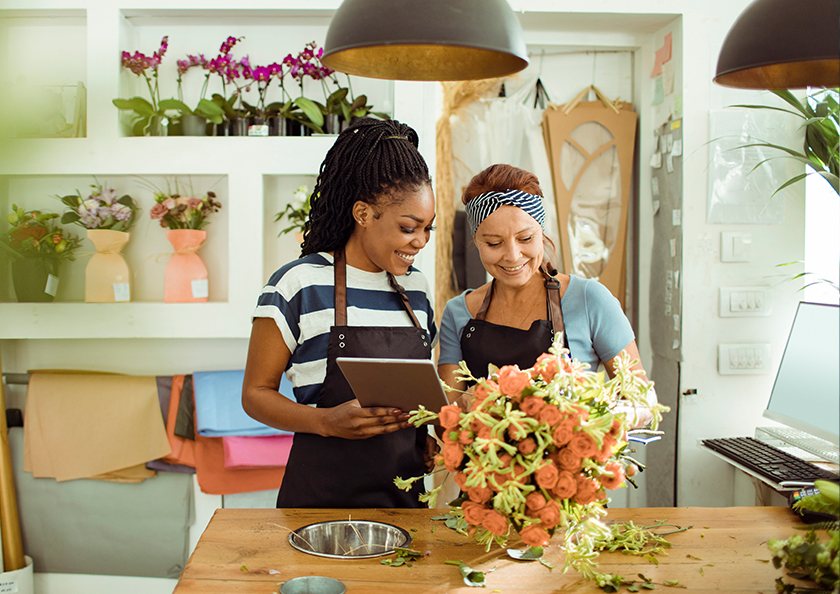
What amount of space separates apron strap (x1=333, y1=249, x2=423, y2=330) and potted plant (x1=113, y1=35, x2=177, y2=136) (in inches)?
55.5

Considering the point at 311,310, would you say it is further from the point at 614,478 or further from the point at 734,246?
the point at 734,246

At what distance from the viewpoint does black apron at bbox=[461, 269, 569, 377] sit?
1775mm

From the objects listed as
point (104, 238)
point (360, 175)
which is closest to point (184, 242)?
point (104, 238)

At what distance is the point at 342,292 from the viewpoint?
166cm

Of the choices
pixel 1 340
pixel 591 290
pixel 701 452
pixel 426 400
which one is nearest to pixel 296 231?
pixel 1 340

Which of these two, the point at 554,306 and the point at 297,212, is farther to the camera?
the point at 297,212

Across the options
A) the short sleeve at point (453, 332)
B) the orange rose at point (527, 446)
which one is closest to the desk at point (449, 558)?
the orange rose at point (527, 446)

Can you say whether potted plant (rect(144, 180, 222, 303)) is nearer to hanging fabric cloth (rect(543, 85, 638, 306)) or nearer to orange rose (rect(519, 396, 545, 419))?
hanging fabric cloth (rect(543, 85, 638, 306))

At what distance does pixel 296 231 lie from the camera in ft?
9.58

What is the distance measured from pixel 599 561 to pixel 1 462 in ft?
7.79

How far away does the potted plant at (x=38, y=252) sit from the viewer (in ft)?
8.75

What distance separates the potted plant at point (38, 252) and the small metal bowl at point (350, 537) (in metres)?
1.89

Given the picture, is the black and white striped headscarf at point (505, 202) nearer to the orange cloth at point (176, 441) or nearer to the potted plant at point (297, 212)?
the potted plant at point (297, 212)

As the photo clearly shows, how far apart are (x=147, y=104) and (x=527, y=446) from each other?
7.28ft
